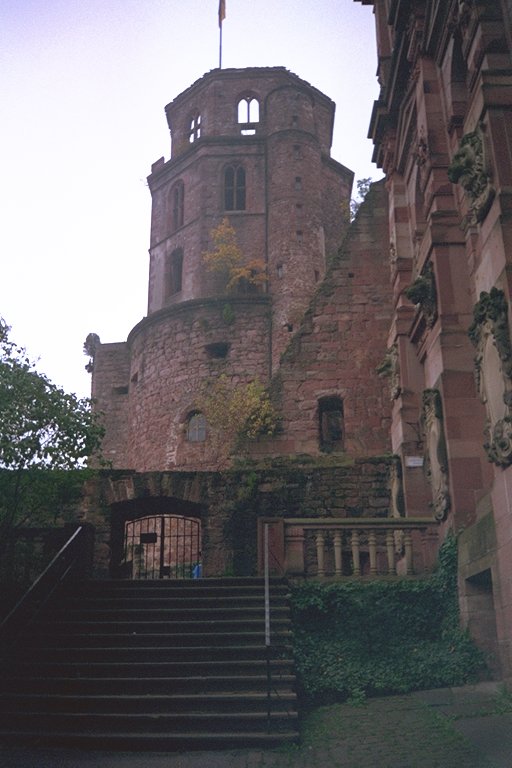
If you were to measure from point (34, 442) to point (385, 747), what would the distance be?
913 centimetres

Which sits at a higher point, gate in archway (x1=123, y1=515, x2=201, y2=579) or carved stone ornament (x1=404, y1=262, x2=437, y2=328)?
carved stone ornament (x1=404, y1=262, x2=437, y2=328)

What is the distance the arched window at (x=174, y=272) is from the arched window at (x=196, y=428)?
30.9 ft

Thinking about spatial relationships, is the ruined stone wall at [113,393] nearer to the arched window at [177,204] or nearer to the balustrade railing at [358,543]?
the arched window at [177,204]

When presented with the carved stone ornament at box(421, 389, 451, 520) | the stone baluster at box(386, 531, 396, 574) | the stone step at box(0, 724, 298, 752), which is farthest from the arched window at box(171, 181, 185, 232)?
the stone step at box(0, 724, 298, 752)

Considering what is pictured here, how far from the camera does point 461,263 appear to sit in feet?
43.3

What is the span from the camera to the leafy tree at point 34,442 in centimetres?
1481

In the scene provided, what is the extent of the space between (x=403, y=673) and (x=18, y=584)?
6.47m

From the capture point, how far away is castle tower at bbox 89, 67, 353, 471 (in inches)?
1292

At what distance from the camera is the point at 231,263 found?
121ft

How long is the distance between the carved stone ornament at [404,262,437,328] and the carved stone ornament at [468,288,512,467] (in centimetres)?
291

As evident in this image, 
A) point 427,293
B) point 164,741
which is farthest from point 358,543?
point 164,741

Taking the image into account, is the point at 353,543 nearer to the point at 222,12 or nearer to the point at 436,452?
the point at 436,452

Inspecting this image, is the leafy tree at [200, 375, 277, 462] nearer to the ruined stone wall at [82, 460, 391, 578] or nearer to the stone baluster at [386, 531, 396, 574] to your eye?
the ruined stone wall at [82, 460, 391, 578]

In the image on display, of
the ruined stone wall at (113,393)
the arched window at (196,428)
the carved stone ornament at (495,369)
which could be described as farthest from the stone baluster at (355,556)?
Result: the ruined stone wall at (113,393)
